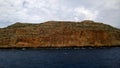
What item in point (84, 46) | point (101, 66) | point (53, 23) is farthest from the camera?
point (53, 23)

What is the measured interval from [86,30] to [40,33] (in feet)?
101

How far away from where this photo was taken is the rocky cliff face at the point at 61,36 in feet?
572

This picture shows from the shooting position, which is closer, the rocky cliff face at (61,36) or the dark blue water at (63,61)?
the dark blue water at (63,61)

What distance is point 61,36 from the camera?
580 ft

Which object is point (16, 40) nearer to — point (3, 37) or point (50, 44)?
point (3, 37)

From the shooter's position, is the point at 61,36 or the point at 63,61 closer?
the point at 63,61

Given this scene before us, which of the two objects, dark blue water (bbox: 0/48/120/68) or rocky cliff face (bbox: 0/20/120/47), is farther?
rocky cliff face (bbox: 0/20/120/47)

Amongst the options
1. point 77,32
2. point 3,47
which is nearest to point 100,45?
point 77,32

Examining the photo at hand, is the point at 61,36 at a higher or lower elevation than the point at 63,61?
higher

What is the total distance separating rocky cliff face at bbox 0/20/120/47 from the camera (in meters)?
174

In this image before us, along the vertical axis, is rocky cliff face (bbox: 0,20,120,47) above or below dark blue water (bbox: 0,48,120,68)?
above

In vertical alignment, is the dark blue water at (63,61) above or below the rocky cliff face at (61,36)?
below

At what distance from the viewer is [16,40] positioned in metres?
178

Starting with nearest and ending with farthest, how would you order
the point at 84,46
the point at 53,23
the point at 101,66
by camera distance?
the point at 101,66, the point at 84,46, the point at 53,23
